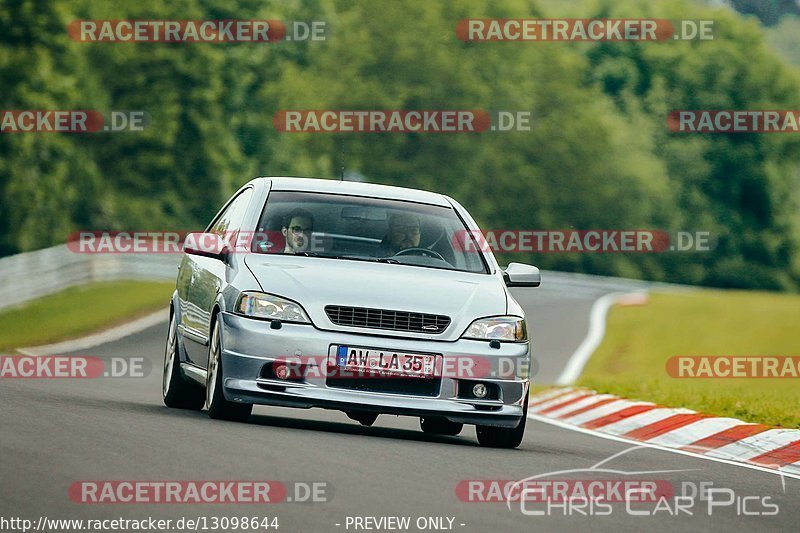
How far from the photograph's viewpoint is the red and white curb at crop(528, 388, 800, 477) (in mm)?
12273

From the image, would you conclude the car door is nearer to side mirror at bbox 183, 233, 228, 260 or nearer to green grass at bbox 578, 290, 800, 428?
side mirror at bbox 183, 233, 228, 260

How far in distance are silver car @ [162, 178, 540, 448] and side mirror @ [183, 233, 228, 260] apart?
0.01 m

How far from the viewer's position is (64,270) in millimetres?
34250

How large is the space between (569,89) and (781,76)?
15.9 meters

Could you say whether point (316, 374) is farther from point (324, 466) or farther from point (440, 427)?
point (440, 427)

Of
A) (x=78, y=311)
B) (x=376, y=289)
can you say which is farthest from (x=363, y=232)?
(x=78, y=311)

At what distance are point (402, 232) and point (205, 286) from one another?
4.69ft

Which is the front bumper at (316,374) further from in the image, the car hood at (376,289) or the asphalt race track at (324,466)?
the asphalt race track at (324,466)

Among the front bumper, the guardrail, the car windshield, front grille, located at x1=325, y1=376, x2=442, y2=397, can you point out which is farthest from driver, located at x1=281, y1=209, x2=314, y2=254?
the guardrail

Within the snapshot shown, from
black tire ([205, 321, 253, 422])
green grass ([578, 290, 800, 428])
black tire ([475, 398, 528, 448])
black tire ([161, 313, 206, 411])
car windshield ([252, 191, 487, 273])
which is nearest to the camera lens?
black tire ([205, 321, 253, 422])

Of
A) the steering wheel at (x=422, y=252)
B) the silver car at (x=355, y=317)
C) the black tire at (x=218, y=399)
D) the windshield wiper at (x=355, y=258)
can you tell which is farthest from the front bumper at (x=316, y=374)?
the steering wheel at (x=422, y=252)

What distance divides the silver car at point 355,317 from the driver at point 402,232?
0.01m

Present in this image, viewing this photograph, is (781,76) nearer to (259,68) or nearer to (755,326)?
(259,68)

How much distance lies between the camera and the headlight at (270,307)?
36.6 feet
